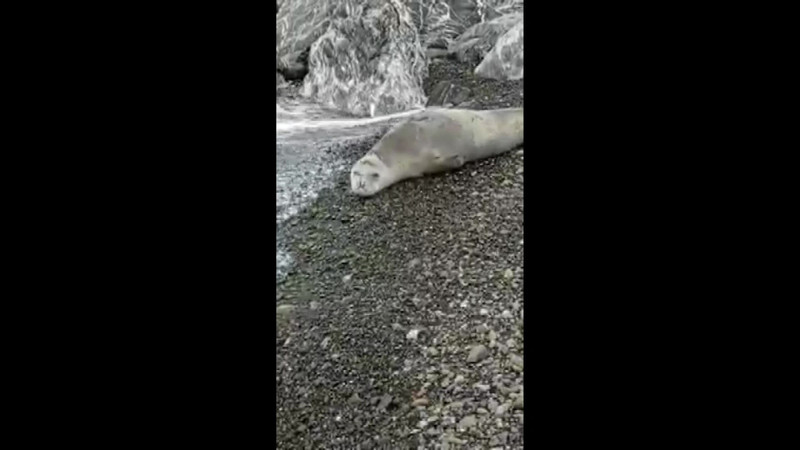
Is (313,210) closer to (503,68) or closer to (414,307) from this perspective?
(414,307)

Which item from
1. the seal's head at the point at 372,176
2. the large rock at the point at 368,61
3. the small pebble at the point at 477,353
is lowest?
the small pebble at the point at 477,353

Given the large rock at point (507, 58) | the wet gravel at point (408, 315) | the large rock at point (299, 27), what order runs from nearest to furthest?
the wet gravel at point (408, 315)
the large rock at point (507, 58)
the large rock at point (299, 27)

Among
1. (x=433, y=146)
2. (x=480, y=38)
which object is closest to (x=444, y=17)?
(x=480, y=38)

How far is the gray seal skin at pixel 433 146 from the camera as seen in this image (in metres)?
1.47

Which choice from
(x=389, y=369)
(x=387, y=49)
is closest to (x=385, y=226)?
(x=389, y=369)

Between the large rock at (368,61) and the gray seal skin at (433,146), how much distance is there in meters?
0.09

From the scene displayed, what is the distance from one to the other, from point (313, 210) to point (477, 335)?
38 centimetres

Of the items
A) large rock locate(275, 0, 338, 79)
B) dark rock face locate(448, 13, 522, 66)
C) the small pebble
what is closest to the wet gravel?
the small pebble

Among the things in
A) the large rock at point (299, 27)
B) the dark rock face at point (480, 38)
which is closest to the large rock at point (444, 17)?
the dark rock face at point (480, 38)

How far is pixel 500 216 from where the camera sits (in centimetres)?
143

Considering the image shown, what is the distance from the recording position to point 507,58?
4.87 feet

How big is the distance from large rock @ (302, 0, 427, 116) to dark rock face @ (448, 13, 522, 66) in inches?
3.1

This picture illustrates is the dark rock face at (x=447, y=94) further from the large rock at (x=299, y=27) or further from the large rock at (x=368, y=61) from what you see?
the large rock at (x=299, y=27)

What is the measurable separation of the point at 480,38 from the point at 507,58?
0.11 m
